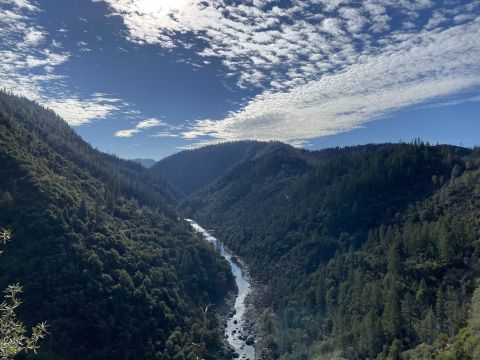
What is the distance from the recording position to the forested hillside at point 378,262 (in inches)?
2982

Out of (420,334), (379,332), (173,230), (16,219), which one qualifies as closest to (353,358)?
(379,332)

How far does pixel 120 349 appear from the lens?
8025 cm

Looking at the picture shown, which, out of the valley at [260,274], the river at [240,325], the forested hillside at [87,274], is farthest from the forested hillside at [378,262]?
the forested hillside at [87,274]

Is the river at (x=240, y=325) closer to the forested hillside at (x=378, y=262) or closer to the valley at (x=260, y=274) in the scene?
the valley at (x=260, y=274)

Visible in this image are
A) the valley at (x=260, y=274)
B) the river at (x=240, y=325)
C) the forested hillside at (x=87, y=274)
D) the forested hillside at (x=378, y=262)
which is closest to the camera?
the forested hillside at (x=378, y=262)

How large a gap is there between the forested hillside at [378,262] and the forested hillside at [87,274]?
27377 mm

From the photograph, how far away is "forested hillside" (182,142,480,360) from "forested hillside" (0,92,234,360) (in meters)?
27.4

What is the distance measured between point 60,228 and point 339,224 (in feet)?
354

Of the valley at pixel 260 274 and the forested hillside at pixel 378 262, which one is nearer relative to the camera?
the forested hillside at pixel 378 262

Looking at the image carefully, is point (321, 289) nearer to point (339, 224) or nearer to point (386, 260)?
point (386, 260)

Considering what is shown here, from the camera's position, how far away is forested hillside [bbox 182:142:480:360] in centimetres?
7575

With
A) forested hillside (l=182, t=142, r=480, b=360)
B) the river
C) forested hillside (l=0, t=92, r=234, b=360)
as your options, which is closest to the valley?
forested hillside (l=0, t=92, r=234, b=360)

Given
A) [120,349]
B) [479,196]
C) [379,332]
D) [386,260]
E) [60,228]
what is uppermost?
[479,196]

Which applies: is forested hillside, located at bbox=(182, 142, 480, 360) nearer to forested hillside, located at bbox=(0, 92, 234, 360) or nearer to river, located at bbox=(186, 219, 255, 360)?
river, located at bbox=(186, 219, 255, 360)
